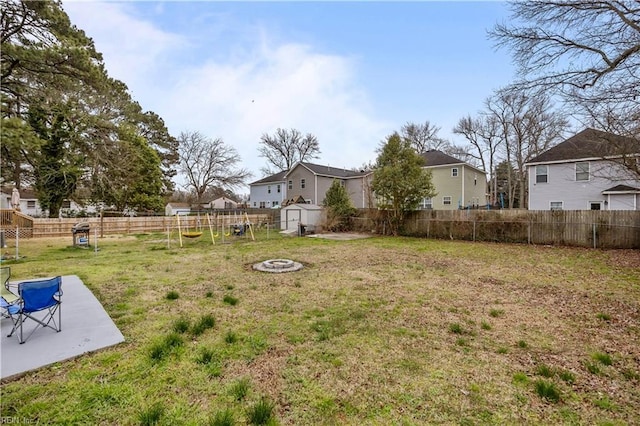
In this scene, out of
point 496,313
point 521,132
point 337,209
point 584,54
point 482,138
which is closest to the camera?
point 496,313

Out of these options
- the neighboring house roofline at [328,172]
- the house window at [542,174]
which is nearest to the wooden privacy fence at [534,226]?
the house window at [542,174]

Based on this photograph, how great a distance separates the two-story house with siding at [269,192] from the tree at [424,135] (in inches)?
639

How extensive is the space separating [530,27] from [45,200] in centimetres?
2423

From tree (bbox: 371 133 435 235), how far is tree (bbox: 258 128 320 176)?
24800mm

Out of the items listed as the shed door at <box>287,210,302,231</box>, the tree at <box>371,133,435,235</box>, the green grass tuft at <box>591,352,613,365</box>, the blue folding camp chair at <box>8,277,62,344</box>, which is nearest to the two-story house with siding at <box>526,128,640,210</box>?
the tree at <box>371,133,435,235</box>

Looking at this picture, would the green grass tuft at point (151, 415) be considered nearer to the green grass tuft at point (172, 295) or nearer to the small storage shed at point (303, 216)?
the green grass tuft at point (172, 295)

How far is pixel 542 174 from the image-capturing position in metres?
17.9

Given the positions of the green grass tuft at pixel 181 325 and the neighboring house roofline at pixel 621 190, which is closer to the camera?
the green grass tuft at pixel 181 325

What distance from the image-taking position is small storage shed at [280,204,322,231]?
18.2 meters

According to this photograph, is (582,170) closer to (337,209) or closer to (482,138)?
(337,209)

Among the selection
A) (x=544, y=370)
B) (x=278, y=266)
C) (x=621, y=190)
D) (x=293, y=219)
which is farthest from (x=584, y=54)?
(x=293, y=219)

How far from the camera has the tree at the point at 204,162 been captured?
111 feet

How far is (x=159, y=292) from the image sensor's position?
5.73 meters

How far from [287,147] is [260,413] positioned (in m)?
39.4
